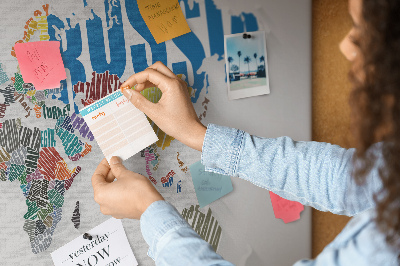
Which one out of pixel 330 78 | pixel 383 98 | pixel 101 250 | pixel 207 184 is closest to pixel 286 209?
pixel 207 184

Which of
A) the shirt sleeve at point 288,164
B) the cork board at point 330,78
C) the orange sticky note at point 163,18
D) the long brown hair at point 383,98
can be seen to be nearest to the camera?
the long brown hair at point 383,98

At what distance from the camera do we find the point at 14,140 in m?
0.61

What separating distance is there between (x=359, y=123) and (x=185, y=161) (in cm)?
42

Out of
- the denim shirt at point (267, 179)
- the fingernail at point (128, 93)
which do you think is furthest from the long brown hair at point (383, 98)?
the fingernail at point (128, 93)

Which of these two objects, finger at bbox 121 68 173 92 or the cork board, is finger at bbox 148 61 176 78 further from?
the cork board

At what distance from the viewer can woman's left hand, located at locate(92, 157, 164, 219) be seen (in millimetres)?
530

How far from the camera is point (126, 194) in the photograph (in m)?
0.55

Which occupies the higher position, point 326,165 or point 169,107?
point 169,107

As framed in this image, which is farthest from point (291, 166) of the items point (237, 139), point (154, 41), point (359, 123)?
point (154, 41)

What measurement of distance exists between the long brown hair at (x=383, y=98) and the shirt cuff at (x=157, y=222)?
246 millimetres

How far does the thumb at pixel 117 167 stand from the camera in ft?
1.98

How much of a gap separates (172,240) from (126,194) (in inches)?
5.1

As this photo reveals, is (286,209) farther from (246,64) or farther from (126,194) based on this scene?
(126,194)

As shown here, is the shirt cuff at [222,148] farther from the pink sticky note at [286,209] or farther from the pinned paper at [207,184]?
the pink sticky note at [286,209]
